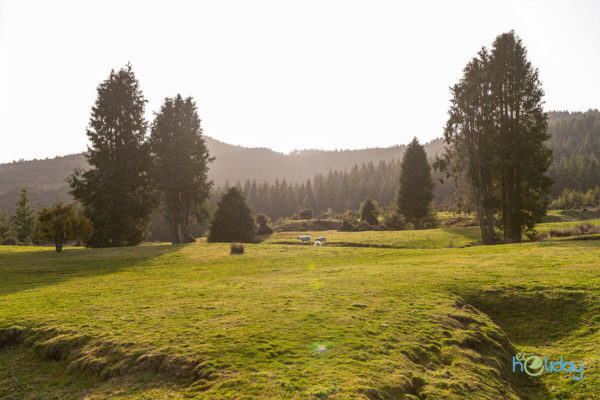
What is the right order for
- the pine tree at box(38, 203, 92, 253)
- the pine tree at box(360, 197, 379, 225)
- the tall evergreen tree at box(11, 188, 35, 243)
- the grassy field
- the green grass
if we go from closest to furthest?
1. the grassy field
2. the pine tree at box(38, 203, 92, 253)
3. the green grass
4. the pine tree at box(360, 197, 379, 225)
5. the tall evergreen tree at box(11, 188, 35, 243)

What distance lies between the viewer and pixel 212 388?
231 inches

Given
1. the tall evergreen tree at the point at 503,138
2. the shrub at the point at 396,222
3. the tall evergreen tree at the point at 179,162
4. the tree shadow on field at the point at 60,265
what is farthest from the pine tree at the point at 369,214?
the tree shadow on field at the point at 60,265

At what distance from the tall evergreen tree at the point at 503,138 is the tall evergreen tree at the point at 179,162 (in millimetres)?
31318

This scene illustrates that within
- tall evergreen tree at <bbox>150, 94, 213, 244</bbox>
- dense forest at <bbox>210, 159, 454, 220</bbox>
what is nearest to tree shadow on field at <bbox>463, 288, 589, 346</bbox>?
tall evergreen tree at <bbox>150, 94, 213, 244</bbox>

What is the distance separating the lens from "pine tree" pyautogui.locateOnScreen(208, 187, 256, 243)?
49.3 m

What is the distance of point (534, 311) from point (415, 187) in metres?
49.4

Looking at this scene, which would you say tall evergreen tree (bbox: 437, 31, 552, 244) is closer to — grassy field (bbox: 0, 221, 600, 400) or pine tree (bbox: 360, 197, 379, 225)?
grassy field (bbox: 0, 221, 600, 400)

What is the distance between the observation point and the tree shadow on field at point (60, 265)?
719 inches

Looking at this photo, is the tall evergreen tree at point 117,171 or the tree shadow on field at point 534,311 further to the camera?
the tall evergreen tree at point 117,171

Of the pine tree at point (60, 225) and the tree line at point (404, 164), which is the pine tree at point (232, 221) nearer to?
the tree line at point (404, 164)

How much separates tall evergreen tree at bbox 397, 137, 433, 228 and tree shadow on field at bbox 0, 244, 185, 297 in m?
42.2

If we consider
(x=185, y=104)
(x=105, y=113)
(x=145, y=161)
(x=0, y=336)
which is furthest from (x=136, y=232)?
(x=0, y=336)

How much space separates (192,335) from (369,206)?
65.0 meters

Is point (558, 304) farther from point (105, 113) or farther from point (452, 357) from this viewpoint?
point (105, 113)
